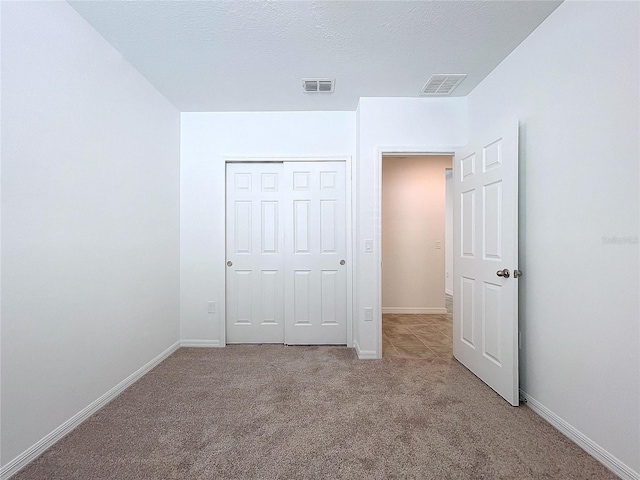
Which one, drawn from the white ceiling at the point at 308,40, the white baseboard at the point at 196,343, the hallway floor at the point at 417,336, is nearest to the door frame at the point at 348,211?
the white baseboard at the point at 196,343

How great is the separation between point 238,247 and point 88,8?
7.46 feet

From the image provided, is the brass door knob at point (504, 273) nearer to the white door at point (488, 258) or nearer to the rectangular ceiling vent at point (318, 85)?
the white door at point (488, 258)

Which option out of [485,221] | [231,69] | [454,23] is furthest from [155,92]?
[485,221]

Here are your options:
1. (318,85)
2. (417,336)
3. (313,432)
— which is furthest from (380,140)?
(313,432)

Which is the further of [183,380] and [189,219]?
[189,219]

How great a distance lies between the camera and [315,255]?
3.55m

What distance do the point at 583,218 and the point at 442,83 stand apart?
1.69m

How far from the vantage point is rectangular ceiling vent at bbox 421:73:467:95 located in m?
2.72

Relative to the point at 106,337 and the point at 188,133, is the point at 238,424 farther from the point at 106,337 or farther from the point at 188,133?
the point at 188,133

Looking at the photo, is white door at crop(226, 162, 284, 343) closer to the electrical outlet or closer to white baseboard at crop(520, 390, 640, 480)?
the electrical outlet

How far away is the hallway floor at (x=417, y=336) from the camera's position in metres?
3.26

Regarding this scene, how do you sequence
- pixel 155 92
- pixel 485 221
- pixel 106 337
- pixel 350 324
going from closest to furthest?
pixel 106 337 → pixel 485 221 → pixel 155 92 → pixel 350 324

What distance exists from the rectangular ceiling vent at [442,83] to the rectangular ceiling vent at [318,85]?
85 centimetres

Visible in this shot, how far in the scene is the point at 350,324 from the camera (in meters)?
3.50
